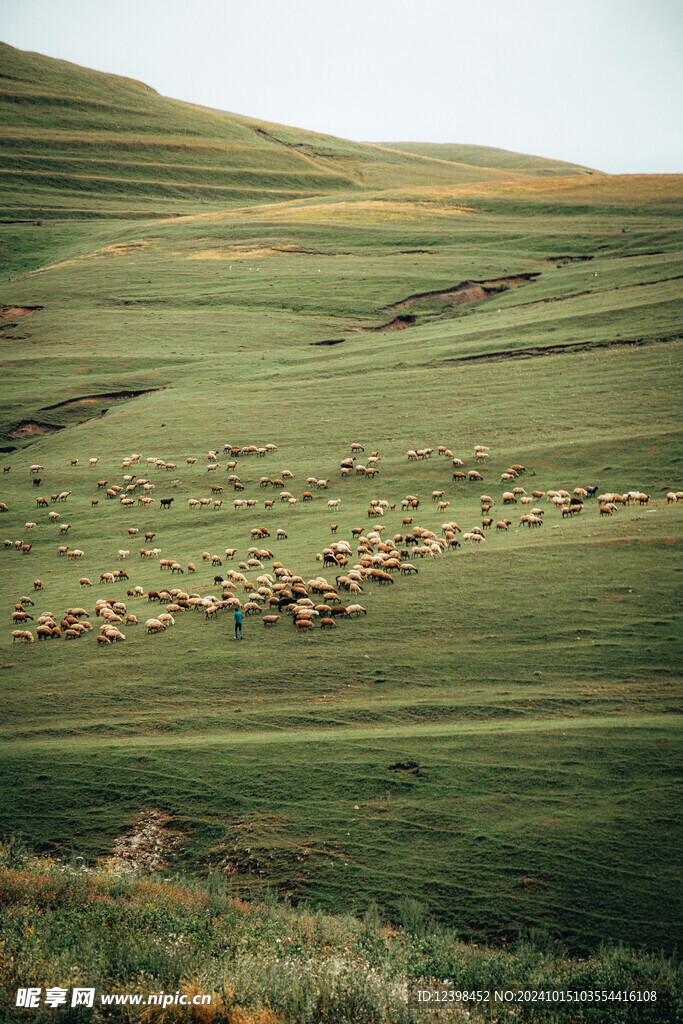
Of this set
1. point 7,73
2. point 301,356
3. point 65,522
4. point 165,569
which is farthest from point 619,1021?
point 7,73

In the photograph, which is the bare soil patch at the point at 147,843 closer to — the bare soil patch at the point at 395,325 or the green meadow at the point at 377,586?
the green meadow at the point at 377,586

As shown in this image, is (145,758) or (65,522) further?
(65,522)

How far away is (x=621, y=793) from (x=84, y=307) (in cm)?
7204

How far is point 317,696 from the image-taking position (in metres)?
20.5

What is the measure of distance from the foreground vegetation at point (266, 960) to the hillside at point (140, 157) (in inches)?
4611

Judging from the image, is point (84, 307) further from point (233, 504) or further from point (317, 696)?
point (317, 696)

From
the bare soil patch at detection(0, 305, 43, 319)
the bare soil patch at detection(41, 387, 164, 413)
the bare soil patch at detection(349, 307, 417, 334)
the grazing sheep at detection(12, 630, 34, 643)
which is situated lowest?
the grazing sheep at detection(12, 630, 34, 643)

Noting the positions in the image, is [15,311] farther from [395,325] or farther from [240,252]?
[395,325]

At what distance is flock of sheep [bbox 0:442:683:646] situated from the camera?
83.9 feet

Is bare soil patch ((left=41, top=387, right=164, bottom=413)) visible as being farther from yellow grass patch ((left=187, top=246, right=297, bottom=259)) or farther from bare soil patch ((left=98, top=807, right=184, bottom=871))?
bare soil patch ((left=98, top=807, right=184, bottom=871))

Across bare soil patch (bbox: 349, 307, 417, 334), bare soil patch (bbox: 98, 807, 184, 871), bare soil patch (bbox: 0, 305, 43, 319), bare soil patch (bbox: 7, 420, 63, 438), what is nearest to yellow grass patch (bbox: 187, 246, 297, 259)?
bare soil patch (bbox: 0, 305, 43, 319)

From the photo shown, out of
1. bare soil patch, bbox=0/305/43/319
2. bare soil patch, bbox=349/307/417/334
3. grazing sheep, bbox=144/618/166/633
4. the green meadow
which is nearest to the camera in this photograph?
the green meadow

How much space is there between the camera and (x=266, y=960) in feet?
39.1

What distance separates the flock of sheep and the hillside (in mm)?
90477
